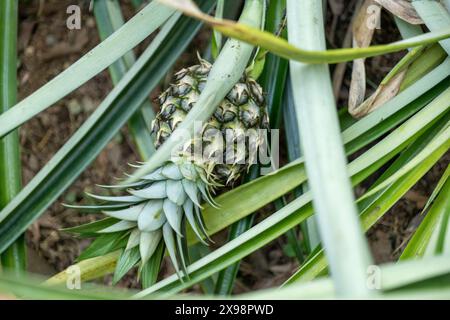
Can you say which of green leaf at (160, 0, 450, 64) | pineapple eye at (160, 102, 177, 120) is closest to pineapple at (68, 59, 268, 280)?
pineapple eye at (160, 102, 177, 120)

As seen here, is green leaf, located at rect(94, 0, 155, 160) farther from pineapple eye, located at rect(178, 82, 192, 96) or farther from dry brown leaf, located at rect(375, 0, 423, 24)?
dry brown leaf, located at rect(375, 0, 423, 24)

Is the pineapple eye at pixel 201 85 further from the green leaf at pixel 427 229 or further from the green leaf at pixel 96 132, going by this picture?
the green leaf at pixel 427 229

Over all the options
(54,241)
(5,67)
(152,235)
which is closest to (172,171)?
(152,235)

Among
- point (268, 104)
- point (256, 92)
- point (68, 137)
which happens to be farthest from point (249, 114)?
point (68, 137)

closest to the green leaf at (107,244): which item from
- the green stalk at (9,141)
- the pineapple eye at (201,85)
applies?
the green stalk at (9,141)

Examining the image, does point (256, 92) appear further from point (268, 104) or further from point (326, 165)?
point (326, 165)
